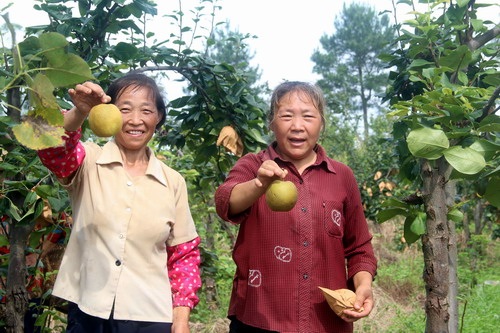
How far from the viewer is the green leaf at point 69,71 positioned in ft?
3.02

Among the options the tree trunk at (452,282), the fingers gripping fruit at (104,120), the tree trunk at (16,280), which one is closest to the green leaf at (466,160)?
the tree trunk at (452,282)

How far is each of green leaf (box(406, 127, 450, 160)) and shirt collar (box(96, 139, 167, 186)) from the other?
65 centimetres

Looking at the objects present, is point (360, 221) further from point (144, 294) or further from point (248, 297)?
point (144, 294)

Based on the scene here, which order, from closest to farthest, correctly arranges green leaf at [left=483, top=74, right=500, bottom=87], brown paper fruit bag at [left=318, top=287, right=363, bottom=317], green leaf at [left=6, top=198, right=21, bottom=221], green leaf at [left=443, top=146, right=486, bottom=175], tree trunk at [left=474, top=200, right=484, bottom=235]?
green leaf at [left=443, top=146, right=486, bottom=175]
brown paper fruit bag at [left=318, top=287, right=363, bottom=317]
green leaf at [left=483, top=74, right=500, bottom=87]
green leaf at [left=6, top=198, right=21, bottom=221]
tree trunk at [left=474, top=200, right=484, bottom=235]

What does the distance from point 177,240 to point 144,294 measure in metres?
0.18

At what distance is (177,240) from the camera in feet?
4.70

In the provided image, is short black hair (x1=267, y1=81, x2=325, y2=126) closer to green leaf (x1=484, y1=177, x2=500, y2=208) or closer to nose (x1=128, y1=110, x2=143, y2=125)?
nose (x1=128, y1=110, x2=143, y2=125)

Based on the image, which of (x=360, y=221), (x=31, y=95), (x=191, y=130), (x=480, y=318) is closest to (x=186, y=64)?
(x=191, y=130)

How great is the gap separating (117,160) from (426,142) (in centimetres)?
76

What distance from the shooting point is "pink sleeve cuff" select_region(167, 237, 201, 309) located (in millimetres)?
1439

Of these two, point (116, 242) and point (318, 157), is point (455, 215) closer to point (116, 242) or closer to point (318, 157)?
point (318, 157)

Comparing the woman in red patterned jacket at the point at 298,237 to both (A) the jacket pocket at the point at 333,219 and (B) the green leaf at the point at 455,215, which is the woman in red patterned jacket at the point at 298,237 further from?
(B) the green leaf at the point at 455,215

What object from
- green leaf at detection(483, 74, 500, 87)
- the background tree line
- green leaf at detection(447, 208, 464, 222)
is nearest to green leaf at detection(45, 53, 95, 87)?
the background tree line

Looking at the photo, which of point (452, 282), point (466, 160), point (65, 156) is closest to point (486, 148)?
point (466, 160)
